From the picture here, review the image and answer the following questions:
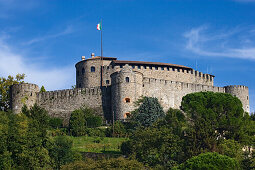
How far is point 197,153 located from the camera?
144ft

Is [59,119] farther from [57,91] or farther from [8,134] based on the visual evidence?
[8,134]

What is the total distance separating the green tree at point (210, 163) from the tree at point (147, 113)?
16.2 m

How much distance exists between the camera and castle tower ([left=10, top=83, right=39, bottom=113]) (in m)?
64.3

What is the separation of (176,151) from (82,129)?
51.8 feet

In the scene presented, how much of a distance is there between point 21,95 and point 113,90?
41.7 ft

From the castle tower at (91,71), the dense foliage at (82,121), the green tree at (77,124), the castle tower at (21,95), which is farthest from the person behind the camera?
the castle tower at (91,71)

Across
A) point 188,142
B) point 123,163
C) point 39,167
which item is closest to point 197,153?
point 188,142

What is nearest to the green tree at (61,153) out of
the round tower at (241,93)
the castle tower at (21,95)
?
the castle tower at (21,95)

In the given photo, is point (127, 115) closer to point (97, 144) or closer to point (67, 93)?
point (97, 144)

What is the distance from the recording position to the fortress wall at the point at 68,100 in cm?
6431

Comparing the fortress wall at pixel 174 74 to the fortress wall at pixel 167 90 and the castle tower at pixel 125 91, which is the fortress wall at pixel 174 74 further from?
the castle tower at pixel 125 91

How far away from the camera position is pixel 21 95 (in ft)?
213

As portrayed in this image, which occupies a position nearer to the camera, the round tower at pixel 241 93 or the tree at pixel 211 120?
the tree at pixel 211 120

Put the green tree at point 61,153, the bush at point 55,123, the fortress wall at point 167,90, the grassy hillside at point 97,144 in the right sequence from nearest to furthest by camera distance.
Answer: the green tree at point 61,153 < the grassy hillside at point 97,144 < the bush at point 55,123 < the fortress wall at point 167,90
